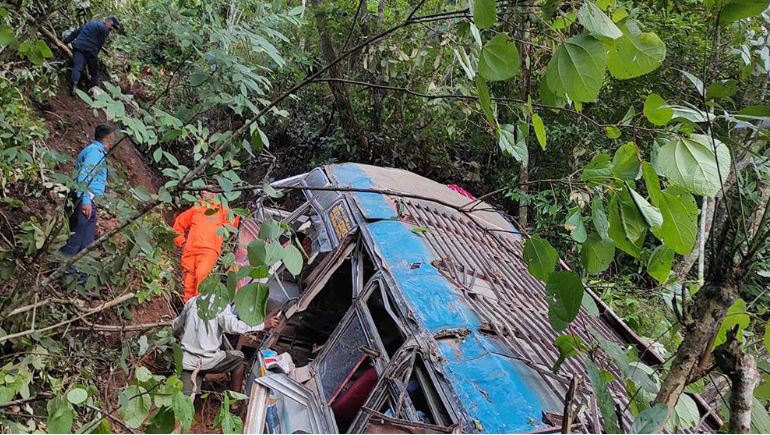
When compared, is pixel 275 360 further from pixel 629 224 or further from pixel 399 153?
pixel 399 153

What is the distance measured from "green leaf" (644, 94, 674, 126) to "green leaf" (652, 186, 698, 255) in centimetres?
13

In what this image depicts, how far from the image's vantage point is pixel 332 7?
23.7ft

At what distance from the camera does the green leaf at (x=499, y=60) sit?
1.07 meters

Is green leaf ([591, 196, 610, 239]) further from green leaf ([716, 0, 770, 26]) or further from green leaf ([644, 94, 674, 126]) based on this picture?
green leaf ([716, 0, 770, 26])

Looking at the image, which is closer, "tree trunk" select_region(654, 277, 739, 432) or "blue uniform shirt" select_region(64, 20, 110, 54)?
"tree trunk" select_region(654, 277, 739, 432)

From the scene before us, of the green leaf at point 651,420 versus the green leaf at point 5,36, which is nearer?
the green leaf at point 651,420

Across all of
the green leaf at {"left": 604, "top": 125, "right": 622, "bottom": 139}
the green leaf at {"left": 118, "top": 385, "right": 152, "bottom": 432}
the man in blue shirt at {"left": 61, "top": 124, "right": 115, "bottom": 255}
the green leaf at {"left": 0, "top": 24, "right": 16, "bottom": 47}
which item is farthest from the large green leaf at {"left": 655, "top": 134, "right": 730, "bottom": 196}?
the man in blue shirt at {"left": 61, "top": 124, "right": 115, "bottom": 255}

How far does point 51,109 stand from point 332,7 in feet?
13.4

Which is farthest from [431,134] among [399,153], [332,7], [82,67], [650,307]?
[82,67]

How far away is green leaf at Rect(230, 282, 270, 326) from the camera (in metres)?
1.25

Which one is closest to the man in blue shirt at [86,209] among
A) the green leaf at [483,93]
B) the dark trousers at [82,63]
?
the dark trousers at [82,63]

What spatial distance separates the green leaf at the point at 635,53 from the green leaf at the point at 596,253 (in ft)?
1.15

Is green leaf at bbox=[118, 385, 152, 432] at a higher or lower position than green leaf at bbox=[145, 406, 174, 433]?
lower

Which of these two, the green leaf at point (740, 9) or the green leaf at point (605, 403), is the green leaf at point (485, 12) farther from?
the green leaf at point (605, 403)
